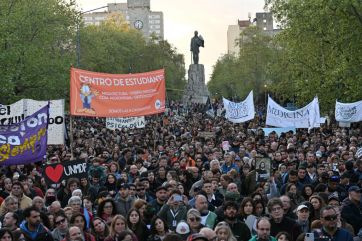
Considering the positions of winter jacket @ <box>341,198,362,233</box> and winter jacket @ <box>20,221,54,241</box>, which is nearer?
winter jacket @ <box>20,221,54,241</box>

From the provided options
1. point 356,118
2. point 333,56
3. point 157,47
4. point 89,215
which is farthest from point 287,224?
point 157,47

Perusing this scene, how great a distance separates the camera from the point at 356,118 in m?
25.8

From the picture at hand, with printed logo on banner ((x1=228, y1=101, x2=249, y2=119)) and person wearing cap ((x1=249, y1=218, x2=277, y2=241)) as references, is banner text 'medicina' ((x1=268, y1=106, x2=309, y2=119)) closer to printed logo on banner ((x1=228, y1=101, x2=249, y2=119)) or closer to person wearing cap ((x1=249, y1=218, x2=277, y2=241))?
printed logo on banner ((x1=228, y1=101, x2=249, y2=119))

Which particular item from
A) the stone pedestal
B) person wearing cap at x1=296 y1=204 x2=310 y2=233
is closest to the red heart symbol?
person wearing cap at x1=296 y1=204 x2=310 y2=233

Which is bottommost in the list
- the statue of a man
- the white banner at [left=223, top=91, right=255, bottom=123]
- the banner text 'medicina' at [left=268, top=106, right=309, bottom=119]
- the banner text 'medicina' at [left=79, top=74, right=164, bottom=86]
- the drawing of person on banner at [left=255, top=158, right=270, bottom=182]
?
the drawing of person on banner at [left=255, top=158, right=270, bottom=182]

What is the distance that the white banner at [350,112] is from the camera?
25.9m

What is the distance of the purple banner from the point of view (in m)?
15.1

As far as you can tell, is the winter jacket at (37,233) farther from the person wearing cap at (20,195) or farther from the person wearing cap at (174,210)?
the person wearing cap at (20,195)

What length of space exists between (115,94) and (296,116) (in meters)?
7.31

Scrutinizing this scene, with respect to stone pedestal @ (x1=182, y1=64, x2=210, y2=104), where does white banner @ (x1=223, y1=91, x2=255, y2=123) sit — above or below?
below

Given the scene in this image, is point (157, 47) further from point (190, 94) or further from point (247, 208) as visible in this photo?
point (247, 208)

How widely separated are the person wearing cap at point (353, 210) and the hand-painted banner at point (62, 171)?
4540mm

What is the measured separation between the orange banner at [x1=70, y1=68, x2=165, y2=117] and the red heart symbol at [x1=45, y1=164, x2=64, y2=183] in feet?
20.6

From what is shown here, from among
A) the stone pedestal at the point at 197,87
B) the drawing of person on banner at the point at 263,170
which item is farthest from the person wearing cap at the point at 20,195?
the stone pedestal at the point at 197,87
